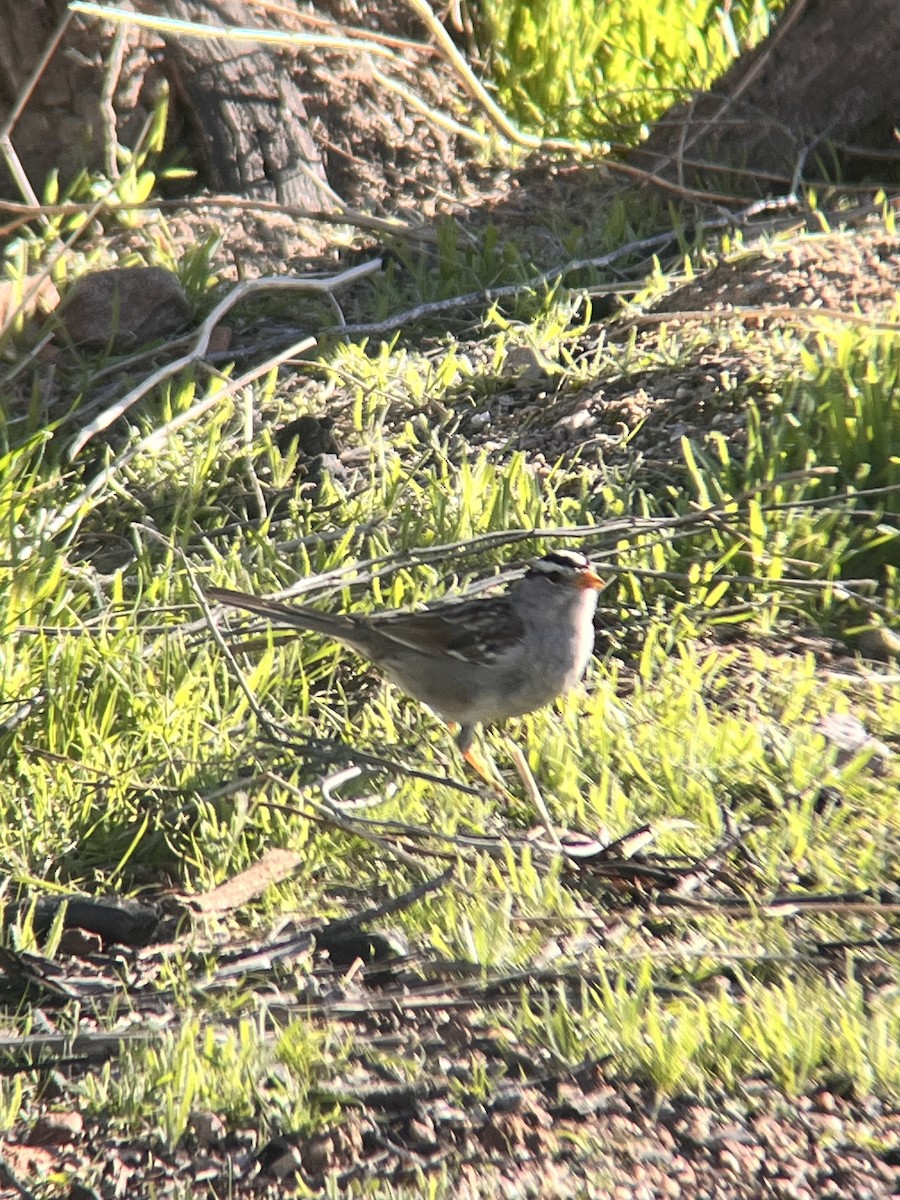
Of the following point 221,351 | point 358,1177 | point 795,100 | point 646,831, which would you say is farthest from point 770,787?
point 795,100

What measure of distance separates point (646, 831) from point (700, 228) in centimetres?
382

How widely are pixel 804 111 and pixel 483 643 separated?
14.0 ft

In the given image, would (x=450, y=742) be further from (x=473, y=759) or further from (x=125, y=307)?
(x=125, y=307)

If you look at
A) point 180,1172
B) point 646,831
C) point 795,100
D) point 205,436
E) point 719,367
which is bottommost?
point 180,1172

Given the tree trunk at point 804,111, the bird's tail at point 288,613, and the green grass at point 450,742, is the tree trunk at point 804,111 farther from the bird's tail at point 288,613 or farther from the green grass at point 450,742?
the bird's tail at point 288,613

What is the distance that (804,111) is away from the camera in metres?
7.30

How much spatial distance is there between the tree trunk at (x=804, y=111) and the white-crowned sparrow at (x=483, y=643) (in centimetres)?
348

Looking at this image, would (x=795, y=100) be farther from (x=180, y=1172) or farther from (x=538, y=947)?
(x=180, y=1172)

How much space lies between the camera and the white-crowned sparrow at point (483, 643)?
4.20m

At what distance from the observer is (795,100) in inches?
288

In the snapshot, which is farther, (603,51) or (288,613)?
(603,51)

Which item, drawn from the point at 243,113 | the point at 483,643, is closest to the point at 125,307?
the point at 243,113

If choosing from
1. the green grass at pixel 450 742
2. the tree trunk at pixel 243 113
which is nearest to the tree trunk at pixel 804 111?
the green grass at pixel 450 742

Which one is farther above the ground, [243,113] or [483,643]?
[243,113]
